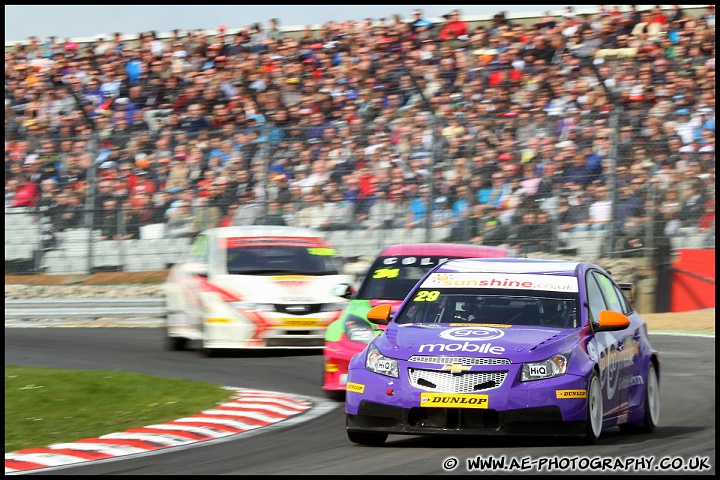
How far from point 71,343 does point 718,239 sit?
866cm

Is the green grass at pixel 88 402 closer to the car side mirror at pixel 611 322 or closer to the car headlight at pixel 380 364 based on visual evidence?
the car headlight at pixel 380 364

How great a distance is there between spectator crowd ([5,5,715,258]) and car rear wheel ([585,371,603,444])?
33.1 ft

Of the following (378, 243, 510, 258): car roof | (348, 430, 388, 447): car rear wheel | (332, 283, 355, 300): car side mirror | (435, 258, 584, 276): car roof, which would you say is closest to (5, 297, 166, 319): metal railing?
(332, 283, 355, 300): car side mirror

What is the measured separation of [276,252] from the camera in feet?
49.7

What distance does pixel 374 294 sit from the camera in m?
11.6

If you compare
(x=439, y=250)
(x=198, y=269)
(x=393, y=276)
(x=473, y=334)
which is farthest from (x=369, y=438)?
(x=198, y=269)

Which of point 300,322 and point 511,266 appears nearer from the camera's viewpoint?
point 511,266

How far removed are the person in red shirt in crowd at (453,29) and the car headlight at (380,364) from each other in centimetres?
1523

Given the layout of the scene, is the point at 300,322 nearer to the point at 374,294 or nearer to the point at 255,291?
the point at 255,291

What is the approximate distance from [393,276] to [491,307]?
3.42 m

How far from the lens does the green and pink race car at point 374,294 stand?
10750mm

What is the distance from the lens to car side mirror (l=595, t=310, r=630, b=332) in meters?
8.00

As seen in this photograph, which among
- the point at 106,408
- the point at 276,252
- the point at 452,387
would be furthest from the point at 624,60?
the point at 452,387

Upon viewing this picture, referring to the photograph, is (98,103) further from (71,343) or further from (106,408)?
(106,408)
